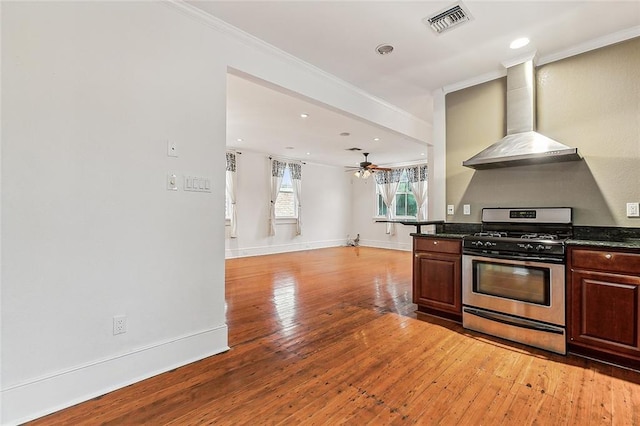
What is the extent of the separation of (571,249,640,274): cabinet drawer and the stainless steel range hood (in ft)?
3.11

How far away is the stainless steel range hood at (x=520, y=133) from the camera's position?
2.84 meters

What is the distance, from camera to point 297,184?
8.91 metres

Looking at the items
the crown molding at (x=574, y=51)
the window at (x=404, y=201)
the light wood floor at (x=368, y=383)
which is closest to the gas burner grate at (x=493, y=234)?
the light wood floor at (x=368, y=383)

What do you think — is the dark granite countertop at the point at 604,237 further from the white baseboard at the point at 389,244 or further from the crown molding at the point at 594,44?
the white baseboard at the point at 389,244

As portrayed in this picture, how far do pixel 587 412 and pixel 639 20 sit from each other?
3.12 m

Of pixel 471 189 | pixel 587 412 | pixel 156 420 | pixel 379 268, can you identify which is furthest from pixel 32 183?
pixel 379 268

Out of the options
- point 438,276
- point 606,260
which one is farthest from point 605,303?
point 438,276

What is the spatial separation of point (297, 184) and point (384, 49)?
6197 mm

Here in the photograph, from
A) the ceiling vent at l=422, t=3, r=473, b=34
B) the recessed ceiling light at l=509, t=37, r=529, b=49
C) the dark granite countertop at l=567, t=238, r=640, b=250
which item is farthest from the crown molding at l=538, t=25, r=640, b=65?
the dark granite countertop at l=567, t=238, r=640, b=250

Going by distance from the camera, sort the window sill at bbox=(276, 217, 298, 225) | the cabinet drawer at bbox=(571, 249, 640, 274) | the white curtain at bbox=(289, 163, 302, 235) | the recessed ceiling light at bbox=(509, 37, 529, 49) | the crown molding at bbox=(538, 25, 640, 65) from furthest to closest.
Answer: the white curtain at bbox=(289, 163, 302, 235) → the window sill at bbox=(276, 217, 298, 225) → the recessed ceiling light at bbox=(509, 37, 529, 49) → the crown molding at bbox=(538, 25, 640, 65) → the cabinet drawer at bbox=(571, 249, 640, 274)

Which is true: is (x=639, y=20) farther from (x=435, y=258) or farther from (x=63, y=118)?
(x=63, y=118)

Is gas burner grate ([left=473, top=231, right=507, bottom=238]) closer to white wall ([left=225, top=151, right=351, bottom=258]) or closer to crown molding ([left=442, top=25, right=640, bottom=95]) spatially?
crown molding ([left=442, top=25, right=640, bottom=95])

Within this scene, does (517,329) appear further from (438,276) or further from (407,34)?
(407,34)

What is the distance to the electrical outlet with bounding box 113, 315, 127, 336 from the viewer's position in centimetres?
195
